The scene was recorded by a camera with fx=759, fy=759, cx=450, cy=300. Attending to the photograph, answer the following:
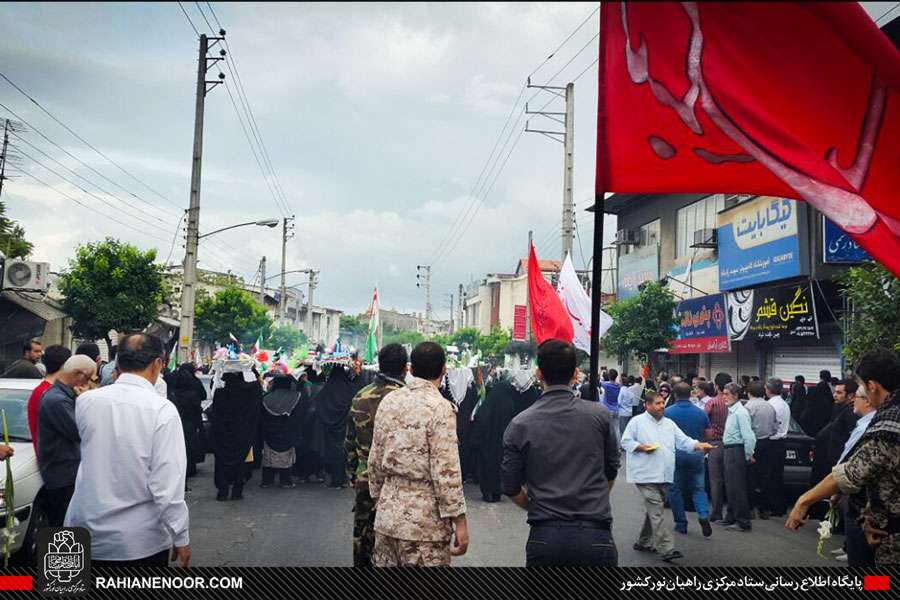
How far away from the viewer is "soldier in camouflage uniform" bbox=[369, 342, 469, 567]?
3988mm

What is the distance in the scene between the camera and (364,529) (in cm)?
523

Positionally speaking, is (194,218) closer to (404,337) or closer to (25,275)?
(25,275)

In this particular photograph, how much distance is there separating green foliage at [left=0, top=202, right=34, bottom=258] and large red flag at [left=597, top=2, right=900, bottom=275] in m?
27.6

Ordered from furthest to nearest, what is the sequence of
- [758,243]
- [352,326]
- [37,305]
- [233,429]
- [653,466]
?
[352,326] → [37,305] → [758,243] → [233,429] → [653,466]

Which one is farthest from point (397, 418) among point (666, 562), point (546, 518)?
point (666, 562)

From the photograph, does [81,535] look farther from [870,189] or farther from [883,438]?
[870,189]

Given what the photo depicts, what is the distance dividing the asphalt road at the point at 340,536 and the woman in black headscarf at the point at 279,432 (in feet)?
1.44

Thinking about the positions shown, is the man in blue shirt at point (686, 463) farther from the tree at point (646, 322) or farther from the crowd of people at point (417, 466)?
the tree at point (646, 322)

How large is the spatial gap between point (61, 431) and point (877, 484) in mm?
5097

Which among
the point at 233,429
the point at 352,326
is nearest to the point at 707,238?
the point at 233,429

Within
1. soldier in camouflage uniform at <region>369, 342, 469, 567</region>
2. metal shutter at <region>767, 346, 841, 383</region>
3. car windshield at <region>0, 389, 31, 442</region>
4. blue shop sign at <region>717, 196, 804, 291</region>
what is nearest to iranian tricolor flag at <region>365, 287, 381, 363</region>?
blue shop sign at <region>717, 196, 804, 291</region>

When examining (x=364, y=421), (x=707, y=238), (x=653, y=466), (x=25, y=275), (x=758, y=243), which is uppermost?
(x=707, y=238)

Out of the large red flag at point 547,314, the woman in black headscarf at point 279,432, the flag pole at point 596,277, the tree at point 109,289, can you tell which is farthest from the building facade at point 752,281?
the tree at point 109,289

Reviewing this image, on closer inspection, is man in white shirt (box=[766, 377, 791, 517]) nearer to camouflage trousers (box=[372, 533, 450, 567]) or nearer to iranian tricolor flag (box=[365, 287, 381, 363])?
camouflage trousers (box=[372, 533, 450, 567])
